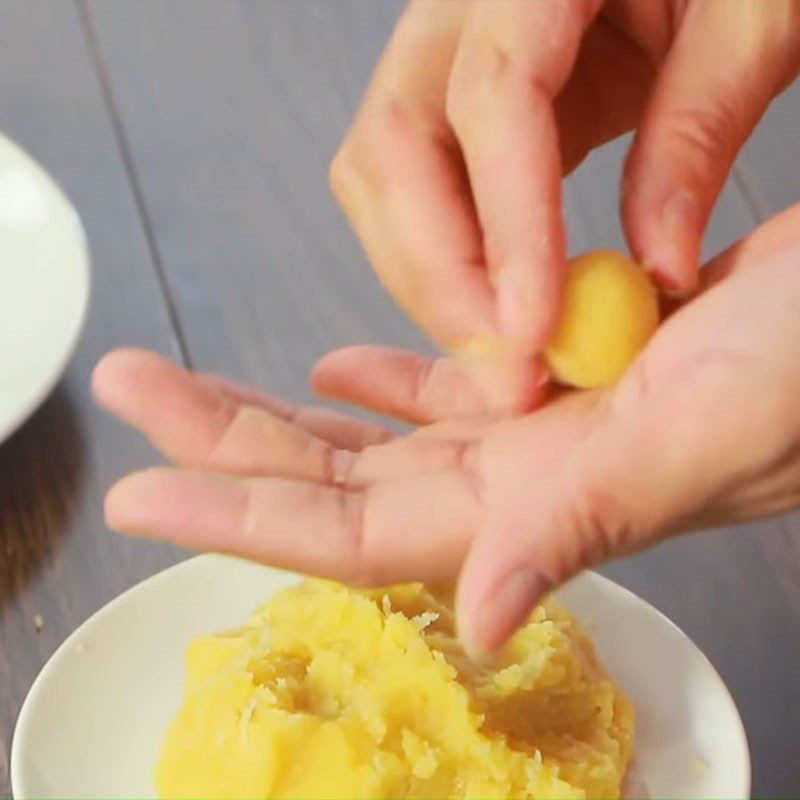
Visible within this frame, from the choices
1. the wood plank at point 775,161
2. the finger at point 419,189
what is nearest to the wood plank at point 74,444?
the finger at point 419,189

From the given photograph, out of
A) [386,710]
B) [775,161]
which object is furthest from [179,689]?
Answer: [775,161]

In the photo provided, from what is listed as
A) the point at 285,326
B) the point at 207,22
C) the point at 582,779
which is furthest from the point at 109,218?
the point at 582,779

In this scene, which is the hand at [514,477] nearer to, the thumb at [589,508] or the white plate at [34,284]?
the thumb at [589,508]

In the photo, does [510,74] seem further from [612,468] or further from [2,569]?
[2,569]

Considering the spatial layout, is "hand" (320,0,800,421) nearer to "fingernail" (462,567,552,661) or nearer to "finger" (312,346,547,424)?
"finger" (312,346,547,424)

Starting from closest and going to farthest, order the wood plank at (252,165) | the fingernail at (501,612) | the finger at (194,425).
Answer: the fingernail at (501,612)
the finger at (194,425)
the wood plank at (252,165)

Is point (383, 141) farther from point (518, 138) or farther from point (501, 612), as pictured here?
point (501, 612)

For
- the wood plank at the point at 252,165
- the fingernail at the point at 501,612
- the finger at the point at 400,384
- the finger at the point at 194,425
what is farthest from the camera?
the wood plank at the point at 252,165
